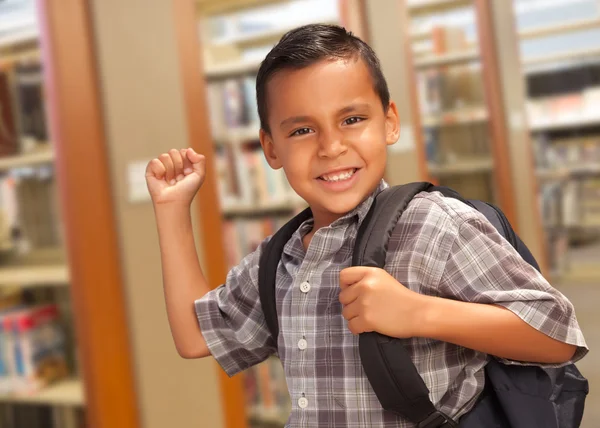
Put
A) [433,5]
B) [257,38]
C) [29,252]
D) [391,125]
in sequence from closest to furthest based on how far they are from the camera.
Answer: [391,125] < [29,252] < [257,38] < [433,5]

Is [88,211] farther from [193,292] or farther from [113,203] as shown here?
[193,292]

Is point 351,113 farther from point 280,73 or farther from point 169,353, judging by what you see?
point 169,353

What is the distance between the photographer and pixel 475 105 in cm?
496

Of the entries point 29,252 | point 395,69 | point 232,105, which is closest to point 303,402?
point 29,252

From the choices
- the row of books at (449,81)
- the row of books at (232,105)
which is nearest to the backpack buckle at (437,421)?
the row of books at (232,105)

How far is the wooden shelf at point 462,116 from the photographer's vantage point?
4.84 m

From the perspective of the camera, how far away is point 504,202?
191 inches

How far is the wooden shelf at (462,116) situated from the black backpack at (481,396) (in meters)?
4.01

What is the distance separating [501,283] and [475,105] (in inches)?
171

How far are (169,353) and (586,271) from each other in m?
4.97

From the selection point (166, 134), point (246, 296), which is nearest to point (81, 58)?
point (166, 134)

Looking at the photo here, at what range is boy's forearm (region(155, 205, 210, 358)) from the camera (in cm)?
105

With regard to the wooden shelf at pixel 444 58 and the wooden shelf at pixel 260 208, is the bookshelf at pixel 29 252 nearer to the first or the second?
the wooden shelf at pixel 260 208

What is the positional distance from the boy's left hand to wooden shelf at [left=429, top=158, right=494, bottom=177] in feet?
13.8
